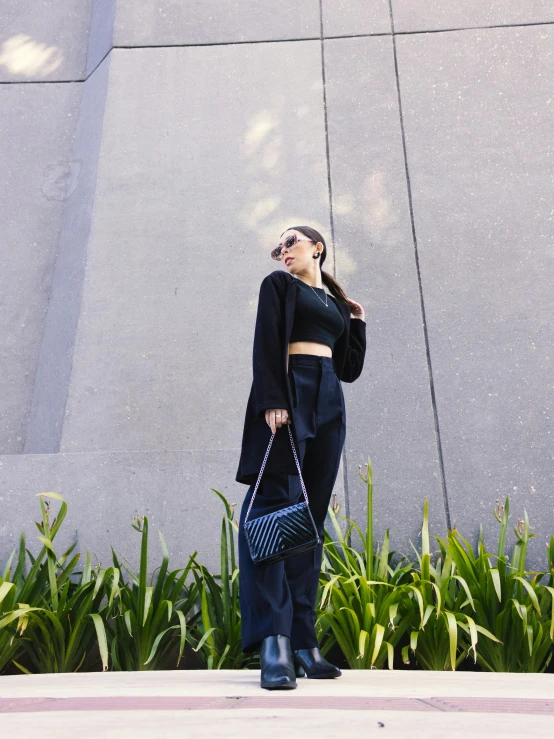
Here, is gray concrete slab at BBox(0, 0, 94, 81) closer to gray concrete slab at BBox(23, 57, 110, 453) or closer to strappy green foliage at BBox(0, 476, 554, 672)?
gray concrete slab at BBox(23, 57, 110, 453)

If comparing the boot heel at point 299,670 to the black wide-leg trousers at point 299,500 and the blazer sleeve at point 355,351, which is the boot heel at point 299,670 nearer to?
the black wide-leg trousers at point 299,500

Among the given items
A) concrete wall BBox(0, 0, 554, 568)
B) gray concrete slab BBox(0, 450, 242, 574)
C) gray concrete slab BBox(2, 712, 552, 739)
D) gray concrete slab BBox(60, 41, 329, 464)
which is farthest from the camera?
gray concrete slab BBox(60, 41, 329, 464)

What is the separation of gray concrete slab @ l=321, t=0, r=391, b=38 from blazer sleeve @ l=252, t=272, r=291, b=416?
302cm

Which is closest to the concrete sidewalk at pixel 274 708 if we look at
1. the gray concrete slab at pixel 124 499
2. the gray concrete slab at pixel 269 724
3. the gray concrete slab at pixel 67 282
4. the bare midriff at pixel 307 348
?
the gray concrete slab at pixel 269 724

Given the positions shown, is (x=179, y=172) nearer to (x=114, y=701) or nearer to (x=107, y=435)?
(x=107, y=435)

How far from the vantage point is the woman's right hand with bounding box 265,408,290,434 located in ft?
6.35

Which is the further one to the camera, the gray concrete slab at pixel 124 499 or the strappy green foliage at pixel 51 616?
the gray concrete slab at pixel 124 499

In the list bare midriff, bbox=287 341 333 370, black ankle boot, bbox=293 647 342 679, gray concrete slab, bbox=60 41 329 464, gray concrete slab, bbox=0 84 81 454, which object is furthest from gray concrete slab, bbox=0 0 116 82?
black ankle boot, bbox=293 647 342 679

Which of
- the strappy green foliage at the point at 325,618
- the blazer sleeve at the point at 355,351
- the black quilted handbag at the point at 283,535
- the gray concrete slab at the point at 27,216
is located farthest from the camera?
the gray concrete slab at the point at 27,216

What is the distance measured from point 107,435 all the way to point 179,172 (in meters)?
1.63

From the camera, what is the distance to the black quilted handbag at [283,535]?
5.83 ft

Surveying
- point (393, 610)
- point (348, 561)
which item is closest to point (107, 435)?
point (348, 561)

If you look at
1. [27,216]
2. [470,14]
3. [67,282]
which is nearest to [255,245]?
[67,282]

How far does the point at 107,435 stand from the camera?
3.61 m
